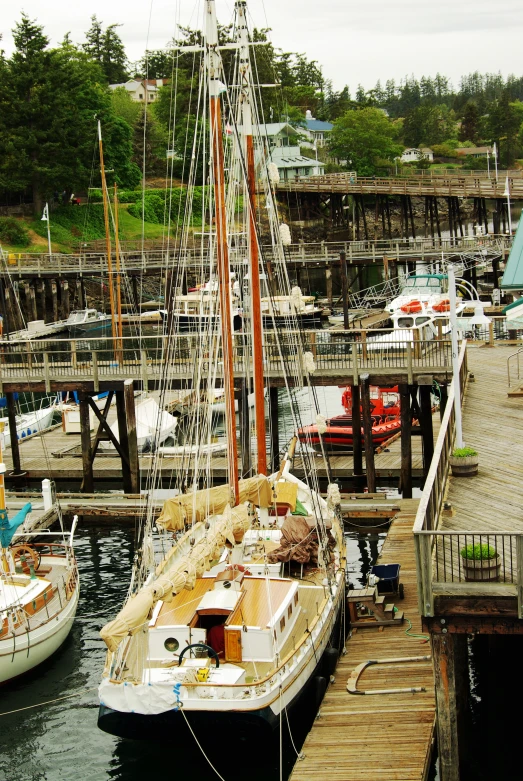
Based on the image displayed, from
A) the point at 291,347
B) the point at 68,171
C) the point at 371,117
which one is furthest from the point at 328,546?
the point at 371,117

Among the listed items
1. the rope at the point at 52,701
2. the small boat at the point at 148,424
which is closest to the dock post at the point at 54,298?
the small boat at the point at 148,424

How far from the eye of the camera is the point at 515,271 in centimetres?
3144

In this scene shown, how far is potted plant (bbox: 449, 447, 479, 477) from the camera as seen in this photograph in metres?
21.9

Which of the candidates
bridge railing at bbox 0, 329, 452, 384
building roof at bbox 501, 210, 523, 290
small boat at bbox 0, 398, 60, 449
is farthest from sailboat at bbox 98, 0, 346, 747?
small boat at bbox 0, 398, 60, 449

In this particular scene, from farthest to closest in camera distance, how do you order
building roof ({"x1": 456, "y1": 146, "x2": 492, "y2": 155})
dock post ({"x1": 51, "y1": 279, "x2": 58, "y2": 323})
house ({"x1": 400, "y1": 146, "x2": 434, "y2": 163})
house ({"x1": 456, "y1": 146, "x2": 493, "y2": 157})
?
1. building roof ({"x1": 456, "y1": 146, "x2": 492, "y2": 155})
2. house ({"x1": 456, "y1": 146, "x2": 493, "y2": 157})
3. house ({"x1": 400, "y1": 146, "x2": 434, "y2": 163})
4. dock post ({"x1": 51, "y1": 279, "x2": 58, "y2": 323})

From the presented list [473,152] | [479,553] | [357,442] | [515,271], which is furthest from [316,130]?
[479,553]

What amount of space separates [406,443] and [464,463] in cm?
1386

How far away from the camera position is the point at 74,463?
44062 millimetres

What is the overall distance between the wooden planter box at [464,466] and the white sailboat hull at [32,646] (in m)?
10.8

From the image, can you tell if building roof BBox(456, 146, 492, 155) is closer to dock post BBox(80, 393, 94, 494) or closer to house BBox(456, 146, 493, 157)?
house BBox(456, 146, 493, 157)

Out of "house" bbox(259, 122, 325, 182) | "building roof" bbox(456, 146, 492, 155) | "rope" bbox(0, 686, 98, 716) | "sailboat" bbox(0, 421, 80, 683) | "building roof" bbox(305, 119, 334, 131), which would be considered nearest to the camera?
"rope" bbox(0, 686, 98, 716)

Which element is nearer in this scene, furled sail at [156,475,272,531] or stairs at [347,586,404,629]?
stairs at [347,586,404,629]

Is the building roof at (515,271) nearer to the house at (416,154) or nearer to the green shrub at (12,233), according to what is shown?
the green shrub at (12,233)

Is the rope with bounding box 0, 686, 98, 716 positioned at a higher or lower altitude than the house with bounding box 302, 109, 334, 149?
lower
